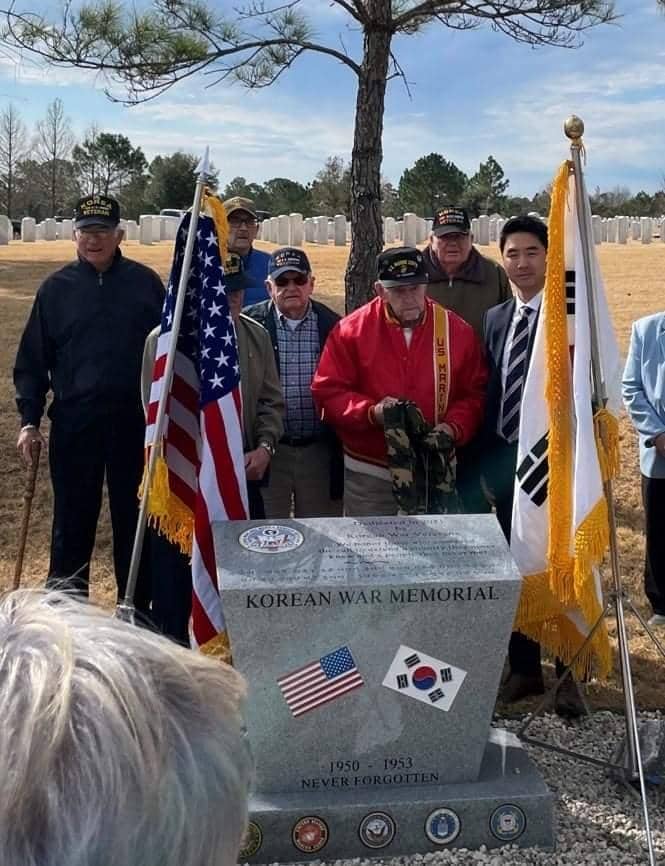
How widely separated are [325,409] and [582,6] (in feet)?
13.4

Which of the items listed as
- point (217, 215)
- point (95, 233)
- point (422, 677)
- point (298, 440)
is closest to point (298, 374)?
point (298, 440)

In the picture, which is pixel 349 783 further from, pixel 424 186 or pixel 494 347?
→ pixel 424 186

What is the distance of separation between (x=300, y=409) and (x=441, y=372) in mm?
764

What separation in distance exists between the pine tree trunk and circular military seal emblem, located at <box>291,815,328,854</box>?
420 centimetres

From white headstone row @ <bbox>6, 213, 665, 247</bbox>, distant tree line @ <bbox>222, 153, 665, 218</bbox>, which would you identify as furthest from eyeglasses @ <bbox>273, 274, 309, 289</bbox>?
distant tree line @ <bbox>222, 153, 665, 218</bbox>

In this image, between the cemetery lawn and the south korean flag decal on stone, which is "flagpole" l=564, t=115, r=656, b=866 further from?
the cemetery lawn

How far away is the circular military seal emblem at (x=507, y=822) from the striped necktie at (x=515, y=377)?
149 cm

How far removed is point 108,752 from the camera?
2.84 ft

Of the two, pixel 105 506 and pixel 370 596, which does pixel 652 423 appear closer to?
pixel 370 596

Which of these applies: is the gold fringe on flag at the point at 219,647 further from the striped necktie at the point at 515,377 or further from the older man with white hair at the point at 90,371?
the striped necktie at the point at 515,377

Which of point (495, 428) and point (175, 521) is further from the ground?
point (495, 428)

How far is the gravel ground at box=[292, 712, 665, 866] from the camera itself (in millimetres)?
2980

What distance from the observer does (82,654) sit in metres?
0.92

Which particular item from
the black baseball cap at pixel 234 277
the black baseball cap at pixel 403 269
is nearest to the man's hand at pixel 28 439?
the black baseball cap at pixel 234 277
